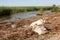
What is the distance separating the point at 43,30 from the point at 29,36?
3.34 ft

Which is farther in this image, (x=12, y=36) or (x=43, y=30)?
(x=43, y=30)

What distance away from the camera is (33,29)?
10.0m

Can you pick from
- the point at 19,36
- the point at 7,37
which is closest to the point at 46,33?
the point at 19,36

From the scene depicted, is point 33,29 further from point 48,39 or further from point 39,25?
point 48,39

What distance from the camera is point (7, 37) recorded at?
8.41 m

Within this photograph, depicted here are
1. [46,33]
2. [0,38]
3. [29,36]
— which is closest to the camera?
[0,38]

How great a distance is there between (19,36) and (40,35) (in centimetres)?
126

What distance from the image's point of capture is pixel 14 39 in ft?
27.2

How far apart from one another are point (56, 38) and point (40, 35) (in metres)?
1.06

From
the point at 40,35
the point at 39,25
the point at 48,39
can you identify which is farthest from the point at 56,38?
the point at 39,25

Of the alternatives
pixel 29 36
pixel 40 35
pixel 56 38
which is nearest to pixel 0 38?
pixel 29 36

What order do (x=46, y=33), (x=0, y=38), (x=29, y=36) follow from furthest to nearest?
(x=46, y=33)
(x=29, y=36)
(x=0, y=38)

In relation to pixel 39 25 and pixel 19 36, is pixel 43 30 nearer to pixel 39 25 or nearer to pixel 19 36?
pixel 39 25

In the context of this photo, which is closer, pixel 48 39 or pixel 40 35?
pixel 48 39
